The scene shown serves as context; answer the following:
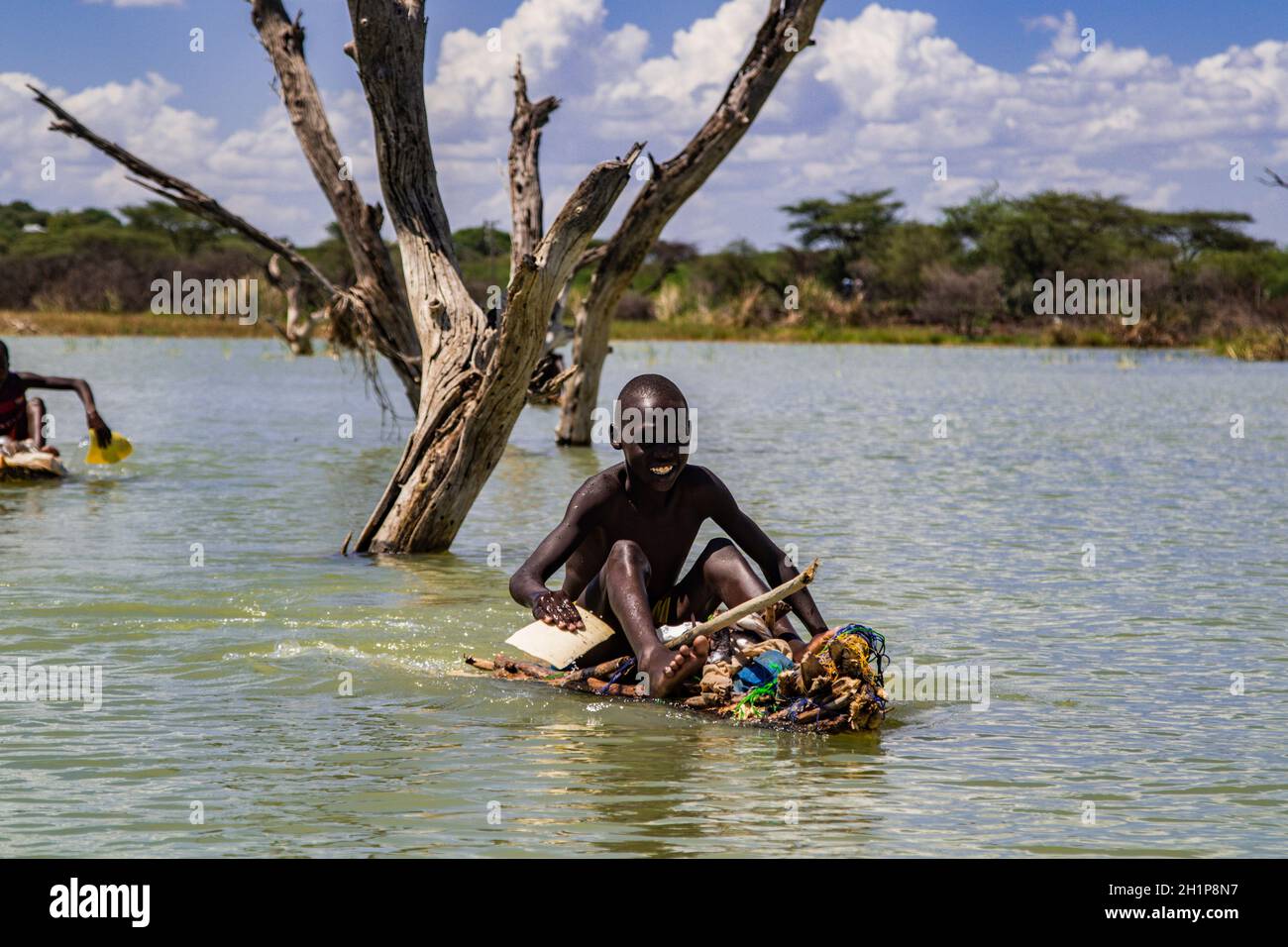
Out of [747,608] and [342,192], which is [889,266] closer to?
[342,192]

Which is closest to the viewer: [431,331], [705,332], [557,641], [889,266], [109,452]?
[557,641]

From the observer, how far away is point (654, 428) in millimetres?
6531

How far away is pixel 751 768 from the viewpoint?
19.1 feet

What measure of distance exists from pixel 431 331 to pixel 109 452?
587 cm

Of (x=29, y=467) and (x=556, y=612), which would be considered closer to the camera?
(x=556, y=612)

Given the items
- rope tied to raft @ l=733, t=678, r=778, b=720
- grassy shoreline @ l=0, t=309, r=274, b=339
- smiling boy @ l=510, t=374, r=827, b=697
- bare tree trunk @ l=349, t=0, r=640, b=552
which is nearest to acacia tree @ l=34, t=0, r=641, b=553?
bare tree trunk @ l=349, t=0, r=640, b=552

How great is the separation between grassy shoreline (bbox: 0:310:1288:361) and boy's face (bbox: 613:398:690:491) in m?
41.6

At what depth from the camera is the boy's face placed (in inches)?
257

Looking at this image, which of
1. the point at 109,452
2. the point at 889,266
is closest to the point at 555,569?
the point at 109,452

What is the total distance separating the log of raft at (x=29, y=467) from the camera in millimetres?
14359
